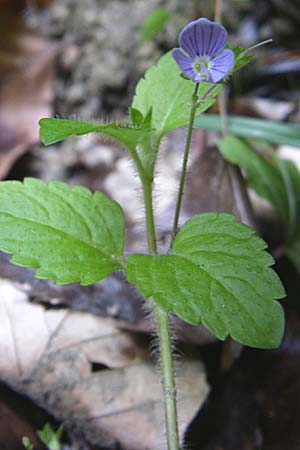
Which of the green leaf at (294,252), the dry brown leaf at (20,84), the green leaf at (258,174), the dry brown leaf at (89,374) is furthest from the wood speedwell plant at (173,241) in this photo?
the dry brown leaf at (20,84)

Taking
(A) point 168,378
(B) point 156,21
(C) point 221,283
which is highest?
(B) point 156,21

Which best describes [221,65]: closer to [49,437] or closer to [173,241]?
[173,241]

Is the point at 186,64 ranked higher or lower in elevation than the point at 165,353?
higher

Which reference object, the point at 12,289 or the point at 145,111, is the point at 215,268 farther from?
the point at 12,289

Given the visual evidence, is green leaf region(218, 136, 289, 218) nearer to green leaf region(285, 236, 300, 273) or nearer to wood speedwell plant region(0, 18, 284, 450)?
green leaf region(285, 236, 300, 273)

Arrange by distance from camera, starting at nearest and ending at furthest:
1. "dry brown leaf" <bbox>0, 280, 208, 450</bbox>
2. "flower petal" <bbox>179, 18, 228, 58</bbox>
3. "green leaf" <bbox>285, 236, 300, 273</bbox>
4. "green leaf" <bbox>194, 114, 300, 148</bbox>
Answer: "flower petal" <bbox>179, 18, 228, 58</bbox> < "dry brown leaf" <bbox>0, 280, 208, 450</bbox> < "green leaf" <bbox>285, 236, 300, 273</bbox> < "green leaf" <bbox>194, 114, 300, 148</bbox>

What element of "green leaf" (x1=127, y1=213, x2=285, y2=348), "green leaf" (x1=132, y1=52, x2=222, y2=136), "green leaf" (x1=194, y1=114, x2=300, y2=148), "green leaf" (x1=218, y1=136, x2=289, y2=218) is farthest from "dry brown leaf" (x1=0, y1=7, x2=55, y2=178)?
"green leaf" (x1=127, y1=213, x2=285, y2=348)

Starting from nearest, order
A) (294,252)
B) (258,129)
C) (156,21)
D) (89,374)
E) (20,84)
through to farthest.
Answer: (89,374)
(294,252)
(258,129)
(156,21)
(20,84)

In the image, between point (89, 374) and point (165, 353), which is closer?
point (165, 353)

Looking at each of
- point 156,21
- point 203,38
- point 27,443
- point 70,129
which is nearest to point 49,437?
point 27,443
